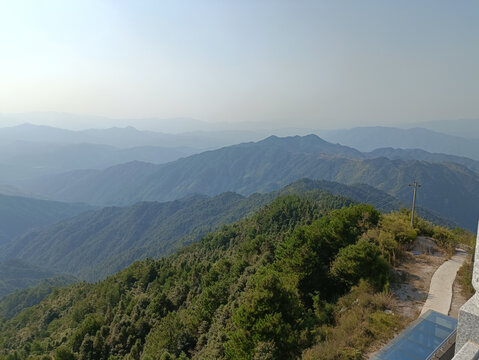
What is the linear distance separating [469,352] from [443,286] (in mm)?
12002

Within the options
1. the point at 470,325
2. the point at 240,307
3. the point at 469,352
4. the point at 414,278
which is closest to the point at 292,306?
the point at 240,307

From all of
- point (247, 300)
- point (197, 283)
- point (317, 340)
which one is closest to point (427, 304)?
point (317, 340)

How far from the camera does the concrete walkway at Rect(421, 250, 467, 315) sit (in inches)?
448

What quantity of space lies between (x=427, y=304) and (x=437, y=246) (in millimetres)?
8288

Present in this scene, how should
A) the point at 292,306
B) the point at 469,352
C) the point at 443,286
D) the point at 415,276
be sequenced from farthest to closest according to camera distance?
1. the point at 415,276
2. the point at 443,286
3. the point at 292,306
4. the point at 469,352

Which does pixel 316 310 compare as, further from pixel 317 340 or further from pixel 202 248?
pixel 202 248

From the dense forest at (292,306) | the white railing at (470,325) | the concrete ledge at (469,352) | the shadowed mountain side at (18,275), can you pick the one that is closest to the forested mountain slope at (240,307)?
the dense forest at (292,306)

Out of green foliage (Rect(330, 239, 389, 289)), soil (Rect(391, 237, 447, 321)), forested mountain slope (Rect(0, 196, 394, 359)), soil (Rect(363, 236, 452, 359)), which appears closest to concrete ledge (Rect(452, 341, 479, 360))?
soil (Rect(363, 236, 452, 359))

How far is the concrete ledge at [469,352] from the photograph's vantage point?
3.33 meters

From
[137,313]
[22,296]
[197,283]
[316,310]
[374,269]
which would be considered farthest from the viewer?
[22,296]

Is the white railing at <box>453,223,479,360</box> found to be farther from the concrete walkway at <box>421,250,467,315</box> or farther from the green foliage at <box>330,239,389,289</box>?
the green foliage at <box>330,239,389,289</box>

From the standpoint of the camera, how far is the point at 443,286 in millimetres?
12969

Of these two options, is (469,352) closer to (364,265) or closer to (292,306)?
(292,306)

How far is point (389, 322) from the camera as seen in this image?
10.3 metres
